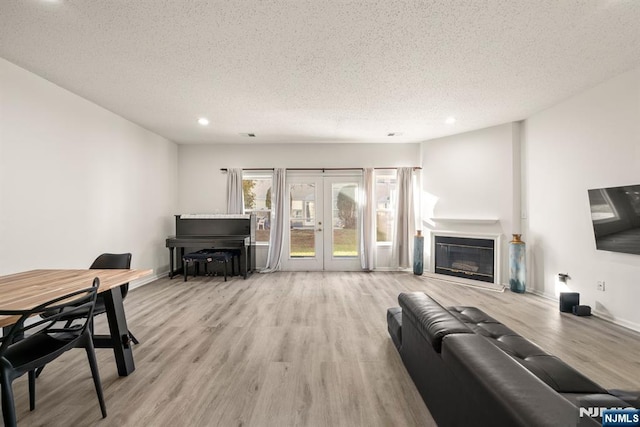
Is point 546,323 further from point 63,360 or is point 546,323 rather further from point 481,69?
point 63,360

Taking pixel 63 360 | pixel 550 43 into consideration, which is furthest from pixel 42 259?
pixel 550 43

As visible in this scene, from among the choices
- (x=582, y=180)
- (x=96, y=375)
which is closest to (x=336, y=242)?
(x=582, y=180)

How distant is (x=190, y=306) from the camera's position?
3.70 metres

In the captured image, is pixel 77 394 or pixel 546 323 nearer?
pixel 77 394

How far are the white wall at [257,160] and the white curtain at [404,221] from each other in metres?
0.28

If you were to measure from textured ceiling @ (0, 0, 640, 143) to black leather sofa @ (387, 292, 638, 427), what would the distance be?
219 cm

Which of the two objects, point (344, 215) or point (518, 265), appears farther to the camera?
point (344, 215)

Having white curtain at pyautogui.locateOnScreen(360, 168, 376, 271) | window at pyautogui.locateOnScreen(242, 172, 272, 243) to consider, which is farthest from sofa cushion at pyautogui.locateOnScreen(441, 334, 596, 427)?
window at pyautogui.locateOnScreen(242, 172, 272, 243)

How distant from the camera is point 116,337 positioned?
2090 millimetres

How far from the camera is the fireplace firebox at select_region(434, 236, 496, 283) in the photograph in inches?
190

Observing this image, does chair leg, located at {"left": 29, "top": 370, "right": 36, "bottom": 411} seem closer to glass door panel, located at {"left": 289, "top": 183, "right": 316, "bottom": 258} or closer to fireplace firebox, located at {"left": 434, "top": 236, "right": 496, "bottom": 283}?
glass door panel, located at {"left": 289, "top": 183, "right": 316, "bottom": 258}

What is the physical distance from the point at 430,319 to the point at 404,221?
437 centimetres

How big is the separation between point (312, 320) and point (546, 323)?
2.67 m

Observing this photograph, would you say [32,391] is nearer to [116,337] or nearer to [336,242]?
[116,337]
